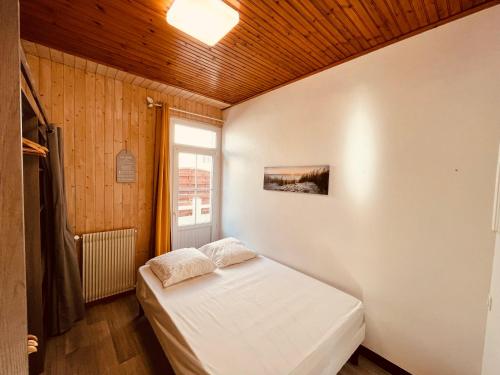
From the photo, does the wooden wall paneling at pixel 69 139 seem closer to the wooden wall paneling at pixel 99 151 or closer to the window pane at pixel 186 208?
the wooden wall paneling at pixel 99 151

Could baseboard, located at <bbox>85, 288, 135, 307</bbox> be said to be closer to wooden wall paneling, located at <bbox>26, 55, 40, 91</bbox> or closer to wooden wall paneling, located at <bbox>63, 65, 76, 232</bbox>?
wooden wall paneling, located at <bbox>63, 65, 76, 232</bbox>

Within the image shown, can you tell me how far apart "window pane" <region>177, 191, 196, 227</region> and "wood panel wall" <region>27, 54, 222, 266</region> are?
1.38 ft

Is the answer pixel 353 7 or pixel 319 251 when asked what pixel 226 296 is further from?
pixel 353 7

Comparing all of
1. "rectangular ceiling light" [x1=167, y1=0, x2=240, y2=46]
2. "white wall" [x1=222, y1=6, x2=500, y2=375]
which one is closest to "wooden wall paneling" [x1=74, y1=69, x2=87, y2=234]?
"rectangular ceiling light" [x1=167, y1=0, x2=240, y2=46]

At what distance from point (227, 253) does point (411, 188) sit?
1.90 metres

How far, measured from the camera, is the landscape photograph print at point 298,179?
7.16 feet

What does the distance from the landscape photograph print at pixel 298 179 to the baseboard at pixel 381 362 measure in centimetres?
145

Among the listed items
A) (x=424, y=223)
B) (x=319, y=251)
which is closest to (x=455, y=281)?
(x=424, y=223)

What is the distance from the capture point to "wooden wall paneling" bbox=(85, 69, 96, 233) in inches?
92.8

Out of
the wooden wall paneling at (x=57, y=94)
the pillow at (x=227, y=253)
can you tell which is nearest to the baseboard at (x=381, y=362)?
the pillow at (x=227, y=253)

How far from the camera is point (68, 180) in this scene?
229 cm

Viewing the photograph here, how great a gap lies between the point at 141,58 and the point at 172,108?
85 centimetres

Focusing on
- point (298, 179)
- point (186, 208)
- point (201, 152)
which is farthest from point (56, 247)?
point (298, 179)

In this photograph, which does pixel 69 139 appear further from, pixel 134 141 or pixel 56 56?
pixel 56 56
